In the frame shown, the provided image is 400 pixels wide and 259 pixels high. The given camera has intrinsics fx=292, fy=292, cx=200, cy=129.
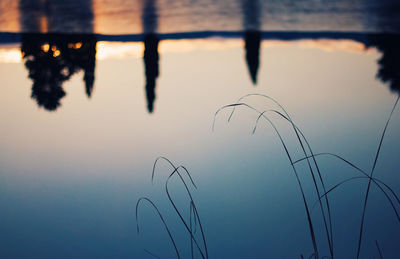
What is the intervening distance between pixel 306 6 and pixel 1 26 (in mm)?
2628

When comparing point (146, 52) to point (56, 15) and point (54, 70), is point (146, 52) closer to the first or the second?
point (56, 15)

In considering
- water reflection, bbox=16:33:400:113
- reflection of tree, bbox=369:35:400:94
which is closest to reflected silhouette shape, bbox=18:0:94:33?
water reflection, bbox=16:33:400:113

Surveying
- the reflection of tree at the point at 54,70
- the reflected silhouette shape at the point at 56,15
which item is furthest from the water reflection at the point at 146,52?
the reflected silhouette shape at the point at 56,15

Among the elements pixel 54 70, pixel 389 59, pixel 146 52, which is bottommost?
pixel 146 52

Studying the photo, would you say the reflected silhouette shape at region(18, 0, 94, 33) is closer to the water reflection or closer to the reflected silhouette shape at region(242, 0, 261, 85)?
the water reflection

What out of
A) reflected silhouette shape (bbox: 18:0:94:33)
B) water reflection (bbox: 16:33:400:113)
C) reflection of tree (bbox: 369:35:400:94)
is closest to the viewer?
reflected silhouette shape (bbox: 18:0:94:33)

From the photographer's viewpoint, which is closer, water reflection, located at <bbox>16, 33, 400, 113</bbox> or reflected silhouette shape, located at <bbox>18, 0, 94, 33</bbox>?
reflected silhouette shape, located at <bbox>18, 0, 94, 33</bbox>

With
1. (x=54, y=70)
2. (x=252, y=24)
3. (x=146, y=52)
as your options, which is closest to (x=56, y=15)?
(x=146, y=52)

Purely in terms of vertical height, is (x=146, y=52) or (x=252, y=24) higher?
(x=252, y=24)

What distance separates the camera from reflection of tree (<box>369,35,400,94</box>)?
2.95 metres

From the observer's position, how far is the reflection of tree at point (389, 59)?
116 inches

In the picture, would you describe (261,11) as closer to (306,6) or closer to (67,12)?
(306,6)

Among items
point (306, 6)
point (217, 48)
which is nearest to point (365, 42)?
point (306, 6)

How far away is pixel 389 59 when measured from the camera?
155 inches
